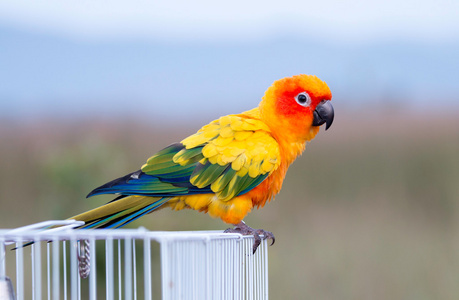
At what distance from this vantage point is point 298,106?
174 cm

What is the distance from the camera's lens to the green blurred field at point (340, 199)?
261 cm

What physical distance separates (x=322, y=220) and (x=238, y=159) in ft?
8.08

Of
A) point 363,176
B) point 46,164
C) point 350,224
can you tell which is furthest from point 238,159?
point 363,176

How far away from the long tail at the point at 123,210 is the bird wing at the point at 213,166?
25mm

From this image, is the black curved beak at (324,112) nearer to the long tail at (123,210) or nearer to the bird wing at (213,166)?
the bird wing at (213,166)

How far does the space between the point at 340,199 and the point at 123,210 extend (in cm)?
276

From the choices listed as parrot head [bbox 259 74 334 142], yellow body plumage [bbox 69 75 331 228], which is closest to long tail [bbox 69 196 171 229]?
yellow body plumage [bbox 69 75 331 228]

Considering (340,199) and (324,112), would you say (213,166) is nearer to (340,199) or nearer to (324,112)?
(324,112)

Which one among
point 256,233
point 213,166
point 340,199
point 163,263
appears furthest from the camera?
point 340,199

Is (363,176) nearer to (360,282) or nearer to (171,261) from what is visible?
(360,282)

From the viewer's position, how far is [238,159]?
1.58 metres

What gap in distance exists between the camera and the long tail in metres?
1.46

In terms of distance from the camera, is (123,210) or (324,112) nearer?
(123,210)

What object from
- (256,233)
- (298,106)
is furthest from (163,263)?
(298,106)
